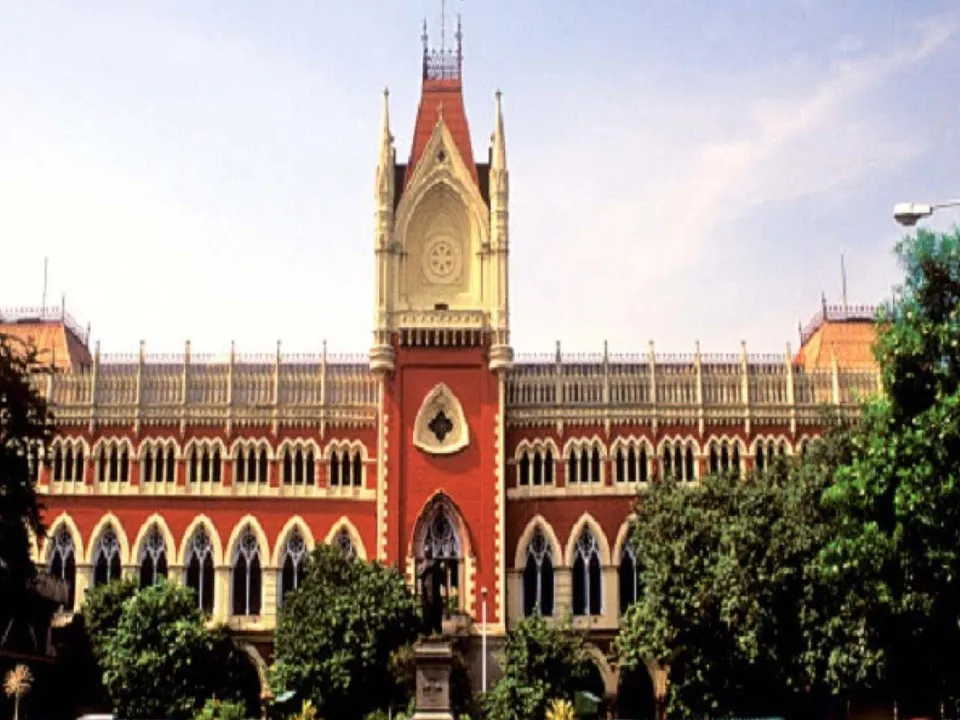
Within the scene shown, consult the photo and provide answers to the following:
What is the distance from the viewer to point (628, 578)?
66062mm

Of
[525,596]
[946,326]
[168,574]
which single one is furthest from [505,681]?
[946,326]

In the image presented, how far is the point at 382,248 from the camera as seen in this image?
6769 cm

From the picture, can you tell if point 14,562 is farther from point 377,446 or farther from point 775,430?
point 775,430

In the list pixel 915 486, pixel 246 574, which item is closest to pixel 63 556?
pixel 246 574

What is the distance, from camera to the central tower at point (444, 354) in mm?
65188

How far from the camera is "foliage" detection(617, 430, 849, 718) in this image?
159 feet

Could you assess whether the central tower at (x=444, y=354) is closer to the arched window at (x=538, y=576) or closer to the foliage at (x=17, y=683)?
the arched window at (x=538, y=576)

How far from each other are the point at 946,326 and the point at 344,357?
40.3m

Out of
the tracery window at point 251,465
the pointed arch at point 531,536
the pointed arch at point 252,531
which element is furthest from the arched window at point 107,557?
the pointed arch at point 531,536

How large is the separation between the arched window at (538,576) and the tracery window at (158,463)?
55.2 feet

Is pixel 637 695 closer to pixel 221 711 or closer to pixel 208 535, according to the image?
pixel 208 535

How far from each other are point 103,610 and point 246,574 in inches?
302

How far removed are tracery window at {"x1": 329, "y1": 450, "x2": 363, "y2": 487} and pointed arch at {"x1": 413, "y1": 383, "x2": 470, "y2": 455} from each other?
3.21 m

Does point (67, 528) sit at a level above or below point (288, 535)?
above
